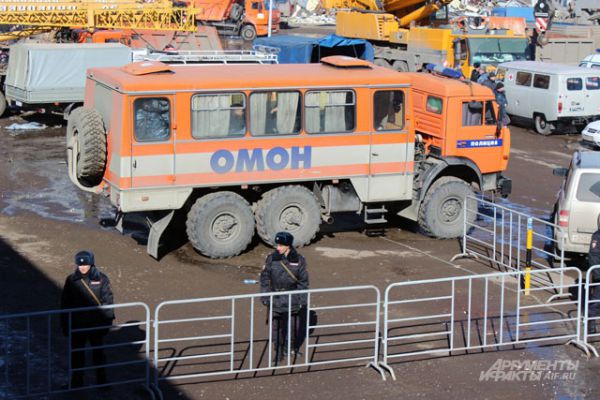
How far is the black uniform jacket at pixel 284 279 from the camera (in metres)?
11.4

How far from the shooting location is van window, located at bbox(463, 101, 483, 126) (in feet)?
57.7

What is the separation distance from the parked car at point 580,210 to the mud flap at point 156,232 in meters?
6.03

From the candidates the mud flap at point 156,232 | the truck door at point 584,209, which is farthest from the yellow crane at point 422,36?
the mud flap at point 156,232

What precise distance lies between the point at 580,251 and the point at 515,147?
11652 millimetres

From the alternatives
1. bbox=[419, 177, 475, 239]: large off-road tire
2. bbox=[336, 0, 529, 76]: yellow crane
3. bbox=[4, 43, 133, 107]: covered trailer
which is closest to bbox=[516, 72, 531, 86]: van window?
bbox=[336, 0, 529, 76]: yellow crane

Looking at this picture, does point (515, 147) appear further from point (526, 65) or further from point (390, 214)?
point (390, 214)

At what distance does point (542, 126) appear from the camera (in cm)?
2903

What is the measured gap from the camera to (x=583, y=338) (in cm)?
1272

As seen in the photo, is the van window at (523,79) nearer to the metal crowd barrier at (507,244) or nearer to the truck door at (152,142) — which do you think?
the metal crowd barrier at (507,244)

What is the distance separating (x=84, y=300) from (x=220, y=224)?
18.4 ft

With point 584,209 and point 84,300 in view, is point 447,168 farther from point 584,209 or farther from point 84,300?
point 84,300

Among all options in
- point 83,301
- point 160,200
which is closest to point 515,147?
point 160,200

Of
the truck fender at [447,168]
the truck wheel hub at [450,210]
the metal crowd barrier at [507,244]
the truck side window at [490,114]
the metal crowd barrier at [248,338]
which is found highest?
the truck side window at [490,114]

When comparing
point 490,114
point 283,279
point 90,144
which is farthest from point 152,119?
point 490,114
